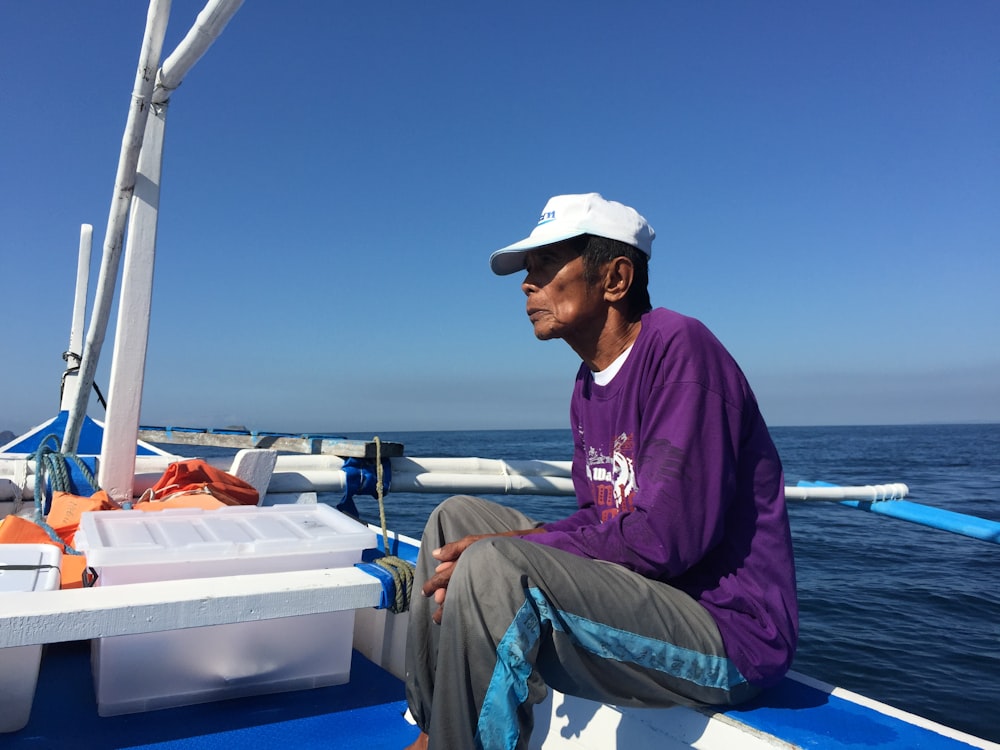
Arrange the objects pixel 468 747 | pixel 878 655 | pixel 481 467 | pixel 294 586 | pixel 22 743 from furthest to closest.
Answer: pixel 878 655 < pixel 481 467 < pixel 22 743 < pixel 294 586 < pixel 468 747

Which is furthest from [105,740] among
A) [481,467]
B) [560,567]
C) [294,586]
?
[481,467]

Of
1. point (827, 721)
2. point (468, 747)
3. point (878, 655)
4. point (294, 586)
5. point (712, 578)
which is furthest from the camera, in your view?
point (878, 655)

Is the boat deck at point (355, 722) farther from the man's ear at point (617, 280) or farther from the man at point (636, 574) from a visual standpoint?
the man's ear at point (617, 280)

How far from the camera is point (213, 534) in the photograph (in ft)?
7.14

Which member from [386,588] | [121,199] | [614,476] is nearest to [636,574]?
[614,476]

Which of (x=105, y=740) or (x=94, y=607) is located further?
(x=105, y=740)

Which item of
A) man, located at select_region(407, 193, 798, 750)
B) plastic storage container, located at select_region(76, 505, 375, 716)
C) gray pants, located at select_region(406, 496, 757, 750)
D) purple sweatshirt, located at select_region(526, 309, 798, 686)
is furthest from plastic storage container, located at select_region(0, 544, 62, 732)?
purple sweatshirt, located at select_region(526, 309, 798, 686)

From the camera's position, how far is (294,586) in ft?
5.68

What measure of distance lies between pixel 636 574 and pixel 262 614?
868mm

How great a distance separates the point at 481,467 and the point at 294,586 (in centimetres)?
263

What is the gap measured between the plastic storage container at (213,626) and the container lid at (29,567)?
0.14 m

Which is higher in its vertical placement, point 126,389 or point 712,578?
point 126,389

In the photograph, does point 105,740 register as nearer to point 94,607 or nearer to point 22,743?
point 22,743

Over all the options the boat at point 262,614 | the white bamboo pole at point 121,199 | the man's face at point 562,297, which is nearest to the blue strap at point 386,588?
the boat at point 262,614
